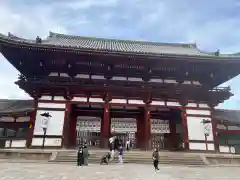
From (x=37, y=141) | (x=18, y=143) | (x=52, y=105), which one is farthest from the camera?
(x=52, y=105)

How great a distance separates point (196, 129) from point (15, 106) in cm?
1510

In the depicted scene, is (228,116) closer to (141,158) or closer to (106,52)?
(141,158)

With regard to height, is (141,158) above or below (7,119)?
below

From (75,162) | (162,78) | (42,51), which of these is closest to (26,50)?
(42,51)

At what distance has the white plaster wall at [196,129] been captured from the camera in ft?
61.1

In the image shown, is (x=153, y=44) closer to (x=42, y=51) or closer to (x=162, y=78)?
(x=162, y=78)

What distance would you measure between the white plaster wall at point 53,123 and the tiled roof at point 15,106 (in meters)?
1.17

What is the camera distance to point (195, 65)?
19.1 m

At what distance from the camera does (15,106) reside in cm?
2011

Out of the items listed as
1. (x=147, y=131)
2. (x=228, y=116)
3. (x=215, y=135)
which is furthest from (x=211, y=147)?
(x=147, y=131)

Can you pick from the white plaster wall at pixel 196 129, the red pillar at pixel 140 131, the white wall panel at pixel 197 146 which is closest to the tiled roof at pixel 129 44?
the red pillar at pixel 140 131

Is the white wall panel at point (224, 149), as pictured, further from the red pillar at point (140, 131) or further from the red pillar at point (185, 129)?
the red pillar at point (140, 131)

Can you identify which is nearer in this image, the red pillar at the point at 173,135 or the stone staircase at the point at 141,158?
the stone staircase at the point at 141,158

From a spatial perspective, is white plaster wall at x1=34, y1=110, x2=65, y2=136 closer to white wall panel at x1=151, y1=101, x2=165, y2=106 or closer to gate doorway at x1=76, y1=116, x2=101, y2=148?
gate doorway at x1=76, y1=116, x2=101, y2=148
